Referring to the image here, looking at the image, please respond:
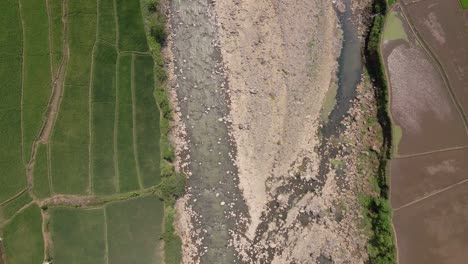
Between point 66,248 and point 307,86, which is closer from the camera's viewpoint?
point 66,248

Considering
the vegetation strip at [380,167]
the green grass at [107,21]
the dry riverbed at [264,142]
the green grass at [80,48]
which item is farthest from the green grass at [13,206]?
the vegetation strip at [380,167]

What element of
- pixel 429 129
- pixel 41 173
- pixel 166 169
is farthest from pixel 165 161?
pixel 429 129

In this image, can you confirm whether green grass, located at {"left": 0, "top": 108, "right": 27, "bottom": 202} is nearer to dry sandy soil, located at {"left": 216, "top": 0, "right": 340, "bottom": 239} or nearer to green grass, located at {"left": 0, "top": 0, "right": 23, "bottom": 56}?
green grass, located at {"left": 0, "top": 0, "right": 23, "bottom": 56}

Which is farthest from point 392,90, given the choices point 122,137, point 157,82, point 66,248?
point 66,248

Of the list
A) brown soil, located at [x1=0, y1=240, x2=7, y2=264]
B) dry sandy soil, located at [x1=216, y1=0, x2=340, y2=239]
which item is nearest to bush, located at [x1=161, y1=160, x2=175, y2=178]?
dry sandy soil, located at [x1=216, y1=0, x2=340, y2=239]

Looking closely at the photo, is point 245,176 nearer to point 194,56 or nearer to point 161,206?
point 161,206

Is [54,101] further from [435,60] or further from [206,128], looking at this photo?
[435,60]
